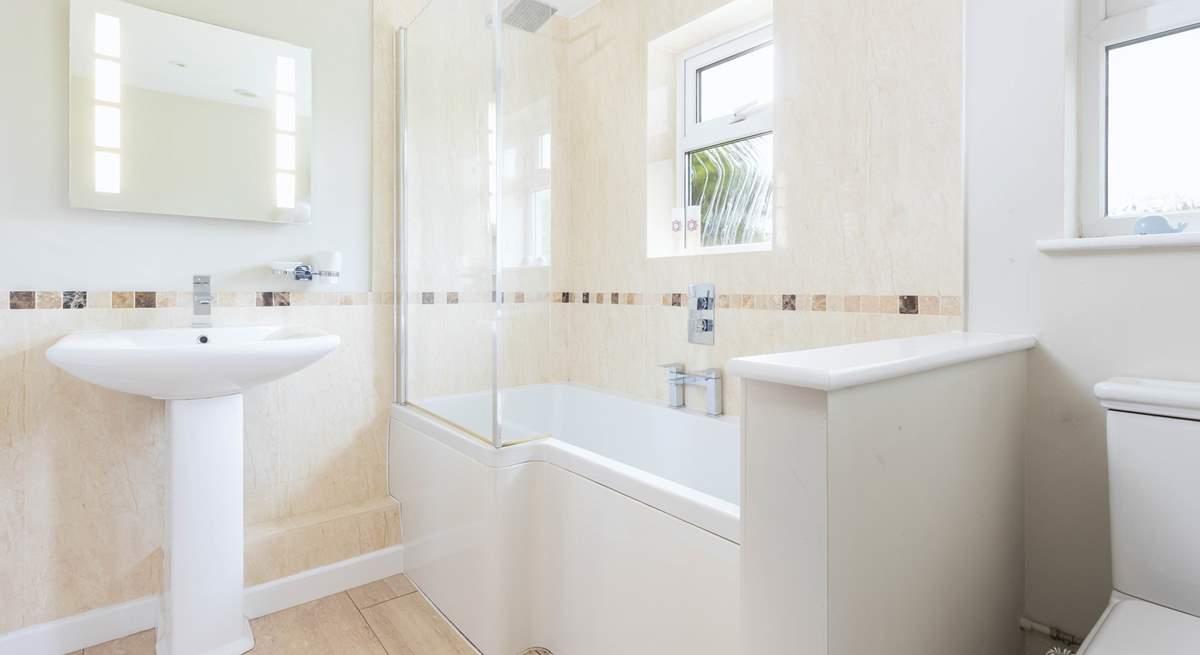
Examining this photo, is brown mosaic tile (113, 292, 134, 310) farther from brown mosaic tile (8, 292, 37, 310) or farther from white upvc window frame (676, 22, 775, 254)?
white upvc window frame (676, 22, 775, 254)

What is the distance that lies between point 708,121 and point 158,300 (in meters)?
1.97

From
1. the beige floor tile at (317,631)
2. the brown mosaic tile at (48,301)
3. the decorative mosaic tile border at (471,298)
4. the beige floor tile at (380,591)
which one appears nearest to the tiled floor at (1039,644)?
the decorative mosaic tile border at (471,298)

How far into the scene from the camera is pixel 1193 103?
45.8 inches

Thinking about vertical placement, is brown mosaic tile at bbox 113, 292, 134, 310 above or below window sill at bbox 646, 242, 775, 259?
below

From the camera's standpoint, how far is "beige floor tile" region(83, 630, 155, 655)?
1.63 m

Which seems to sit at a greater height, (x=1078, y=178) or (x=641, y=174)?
(x=641, y=174)

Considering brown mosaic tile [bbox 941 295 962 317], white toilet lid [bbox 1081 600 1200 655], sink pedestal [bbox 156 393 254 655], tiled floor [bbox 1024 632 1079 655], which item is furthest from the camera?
sink pedestal [bbox 156 393 254 655]

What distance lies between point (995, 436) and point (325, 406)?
203 cm

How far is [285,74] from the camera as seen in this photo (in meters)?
1.93

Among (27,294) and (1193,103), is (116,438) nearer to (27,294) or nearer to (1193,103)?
(27,294)

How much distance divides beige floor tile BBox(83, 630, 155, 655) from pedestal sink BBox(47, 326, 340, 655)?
69 mm

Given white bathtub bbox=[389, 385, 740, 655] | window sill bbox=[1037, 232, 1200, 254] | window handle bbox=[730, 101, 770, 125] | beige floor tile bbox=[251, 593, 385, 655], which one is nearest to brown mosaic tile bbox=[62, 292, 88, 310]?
white bathtub bbox=[389, 385, 740, 655]

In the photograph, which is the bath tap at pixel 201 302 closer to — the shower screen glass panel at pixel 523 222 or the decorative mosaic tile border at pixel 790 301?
the decorative mosaic tile border at pixel 790 301

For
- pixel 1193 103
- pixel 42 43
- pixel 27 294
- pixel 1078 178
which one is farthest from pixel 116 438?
pixel 1193 103
